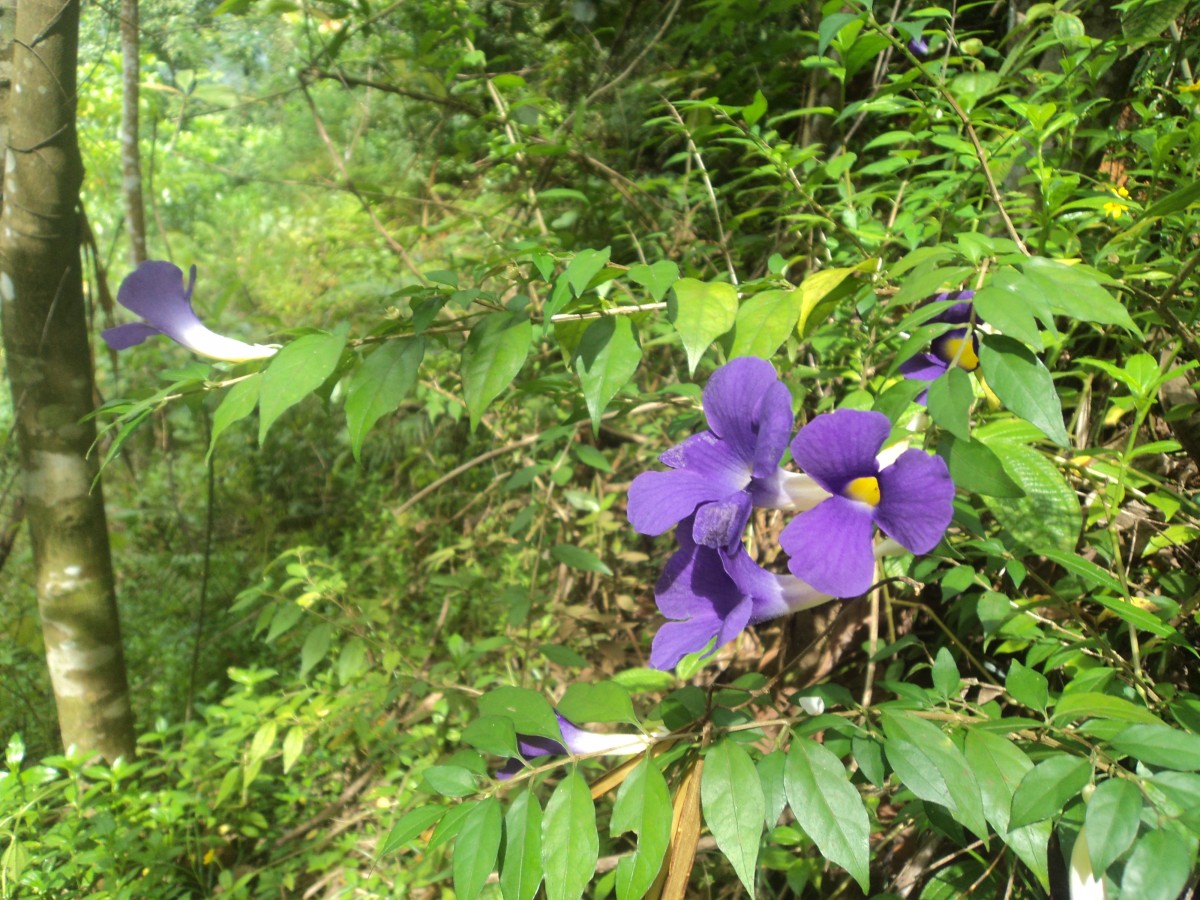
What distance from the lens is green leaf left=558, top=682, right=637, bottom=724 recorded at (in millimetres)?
765

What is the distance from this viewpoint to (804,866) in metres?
1.28

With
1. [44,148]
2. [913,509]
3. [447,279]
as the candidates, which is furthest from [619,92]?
[913,509]

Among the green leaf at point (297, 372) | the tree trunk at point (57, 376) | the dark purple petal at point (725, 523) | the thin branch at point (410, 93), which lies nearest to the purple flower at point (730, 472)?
the dark purple petal at point (725, 523)

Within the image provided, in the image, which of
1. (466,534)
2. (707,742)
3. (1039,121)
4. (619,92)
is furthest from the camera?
(466,534)

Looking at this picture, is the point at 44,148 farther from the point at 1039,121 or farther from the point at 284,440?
the point at 284,440

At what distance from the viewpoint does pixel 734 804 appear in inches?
25.4

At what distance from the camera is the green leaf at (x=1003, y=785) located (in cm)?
63

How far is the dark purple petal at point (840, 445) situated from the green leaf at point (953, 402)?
0.04 meters

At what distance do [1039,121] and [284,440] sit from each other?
11.8 ft

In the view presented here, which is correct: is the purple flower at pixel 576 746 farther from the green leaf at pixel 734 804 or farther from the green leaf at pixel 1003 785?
the green leaf at pixel 1003 785

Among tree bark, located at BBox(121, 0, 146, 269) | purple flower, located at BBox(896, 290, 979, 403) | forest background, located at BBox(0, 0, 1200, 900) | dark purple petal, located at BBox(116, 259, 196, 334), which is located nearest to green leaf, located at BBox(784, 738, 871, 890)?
forest background, located at BBox(0, 0, 1200, 900)

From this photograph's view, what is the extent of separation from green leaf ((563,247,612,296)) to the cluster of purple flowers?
0.16 metres

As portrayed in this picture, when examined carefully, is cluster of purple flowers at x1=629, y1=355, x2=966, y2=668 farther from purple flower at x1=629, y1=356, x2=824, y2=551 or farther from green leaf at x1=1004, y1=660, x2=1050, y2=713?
green leaf at x1=1004, y1=660, x2=1050, y2=713

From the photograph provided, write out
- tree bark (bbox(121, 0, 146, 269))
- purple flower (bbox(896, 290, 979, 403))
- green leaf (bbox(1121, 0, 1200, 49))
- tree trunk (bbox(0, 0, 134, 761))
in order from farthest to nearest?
1. tree bark (bbox(121, 0, 146, 269))
2. tree trunk (bbox(0, 0, 134, 761))
3. green leaf (bbox(1121, 0, 1200, 49))
4. purple flower (bbox(896, 290, 979, 403))
